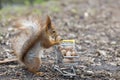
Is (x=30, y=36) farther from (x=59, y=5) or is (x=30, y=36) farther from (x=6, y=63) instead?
(x=59, y=5)

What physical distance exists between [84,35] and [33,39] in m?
2.88

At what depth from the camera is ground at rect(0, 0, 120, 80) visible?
16.0ft

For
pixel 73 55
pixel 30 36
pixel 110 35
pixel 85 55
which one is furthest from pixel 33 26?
pixel 110 35

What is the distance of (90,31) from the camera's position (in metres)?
7.77

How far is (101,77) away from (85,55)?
3.50 feet

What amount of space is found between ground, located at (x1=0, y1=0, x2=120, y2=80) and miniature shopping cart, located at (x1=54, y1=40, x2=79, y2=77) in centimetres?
9

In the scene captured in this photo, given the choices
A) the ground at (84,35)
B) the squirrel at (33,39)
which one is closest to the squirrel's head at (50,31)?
the squirrel at (33,39)

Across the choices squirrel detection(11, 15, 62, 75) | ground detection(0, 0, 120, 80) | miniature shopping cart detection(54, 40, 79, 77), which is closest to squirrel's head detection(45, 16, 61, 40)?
squirrel detection(11, 15, 62, 75)

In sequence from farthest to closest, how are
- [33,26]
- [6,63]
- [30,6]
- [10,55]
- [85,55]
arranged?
[30,6]
[85,55]
[10,55]
[6,63]
[33,26]

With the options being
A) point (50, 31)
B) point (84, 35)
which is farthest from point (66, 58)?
point (84, 35)

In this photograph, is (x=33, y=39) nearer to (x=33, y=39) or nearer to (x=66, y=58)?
(x=33, y=39)

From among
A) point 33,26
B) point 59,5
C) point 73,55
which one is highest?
point 59,5

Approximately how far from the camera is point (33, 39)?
4.56 metres

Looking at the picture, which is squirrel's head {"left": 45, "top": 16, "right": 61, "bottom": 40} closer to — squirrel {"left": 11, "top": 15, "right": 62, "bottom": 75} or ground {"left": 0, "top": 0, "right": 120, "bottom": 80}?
squirrel {"left": 11, "top": 15, "right": 62, "bottom": 75}
